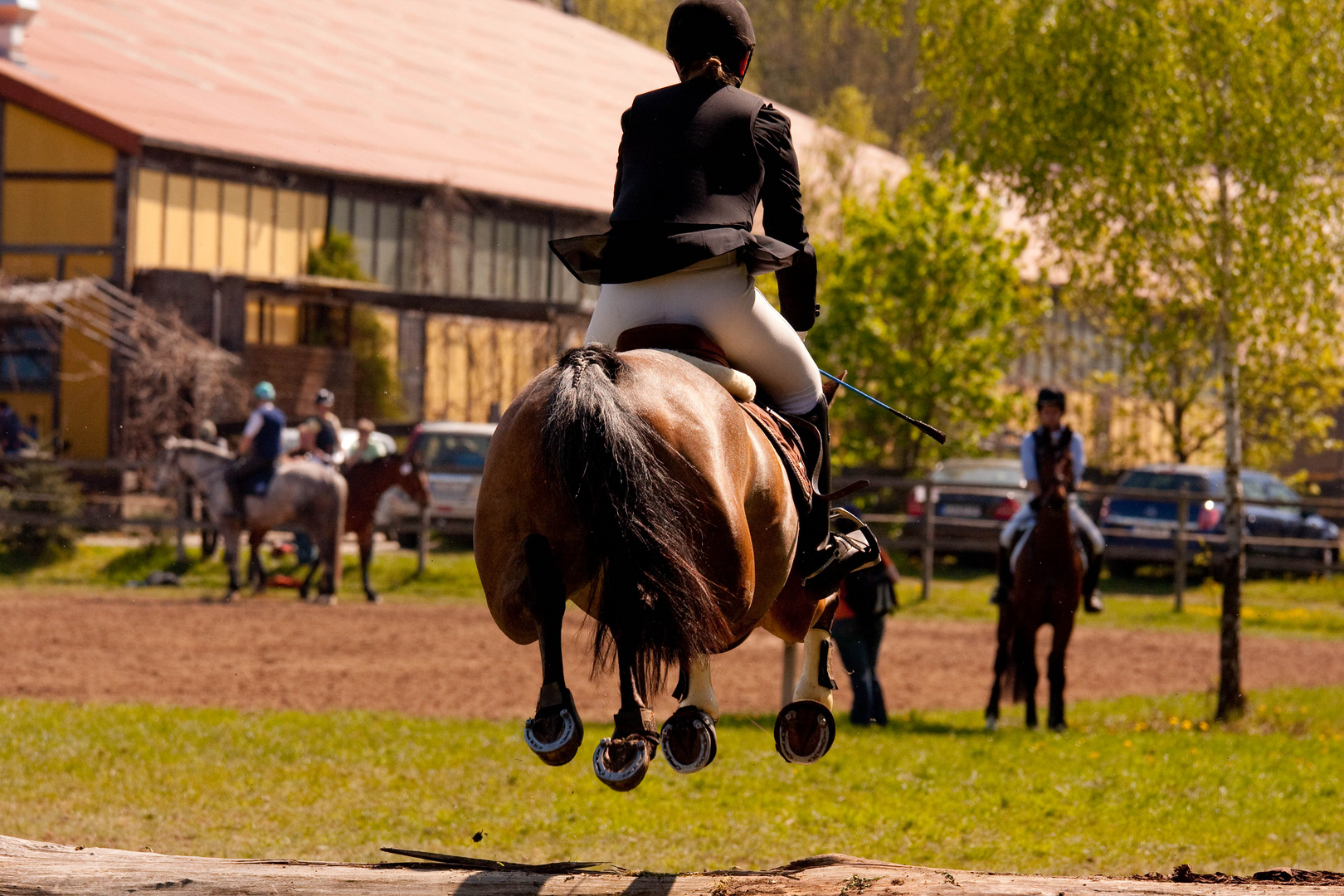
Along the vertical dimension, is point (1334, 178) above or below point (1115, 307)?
above

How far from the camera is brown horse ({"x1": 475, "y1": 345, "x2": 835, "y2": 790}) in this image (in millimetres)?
4164

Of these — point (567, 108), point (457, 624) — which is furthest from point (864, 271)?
point (567, 108)

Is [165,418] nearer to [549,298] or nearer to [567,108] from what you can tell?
[549,298]

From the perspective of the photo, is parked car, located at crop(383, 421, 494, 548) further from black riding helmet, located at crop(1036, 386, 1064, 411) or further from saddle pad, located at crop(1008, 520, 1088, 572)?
black riding helmet, located at crop(1036, 386, 1064, 411)

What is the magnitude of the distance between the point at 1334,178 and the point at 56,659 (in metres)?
11.8

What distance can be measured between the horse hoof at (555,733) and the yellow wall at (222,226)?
92.5 feet

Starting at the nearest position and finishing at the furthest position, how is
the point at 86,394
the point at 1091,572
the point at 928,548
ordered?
the point at 1091,572, the point at 928,548, the point at 86,394

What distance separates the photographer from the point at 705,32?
5.19 metres

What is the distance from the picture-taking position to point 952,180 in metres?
27.1

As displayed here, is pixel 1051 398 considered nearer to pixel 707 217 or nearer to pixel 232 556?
pixel 707 217

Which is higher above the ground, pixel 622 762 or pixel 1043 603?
pixel 622 762

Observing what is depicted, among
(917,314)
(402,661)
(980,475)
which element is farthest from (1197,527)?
(402,661)

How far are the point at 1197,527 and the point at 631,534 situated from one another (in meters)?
20.7

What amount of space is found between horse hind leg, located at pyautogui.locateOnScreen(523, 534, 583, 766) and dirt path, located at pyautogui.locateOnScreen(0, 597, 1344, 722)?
27.6ft
